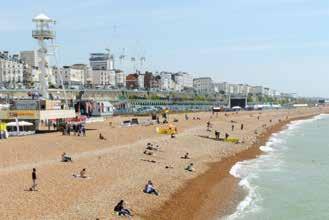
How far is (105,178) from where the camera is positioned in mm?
25250

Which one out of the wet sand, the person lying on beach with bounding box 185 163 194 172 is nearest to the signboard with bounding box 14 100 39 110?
the wet sand

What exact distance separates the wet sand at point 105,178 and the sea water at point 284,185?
1.05 m

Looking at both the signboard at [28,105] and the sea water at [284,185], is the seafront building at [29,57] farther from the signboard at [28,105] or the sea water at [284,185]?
the sea water at [284,185]

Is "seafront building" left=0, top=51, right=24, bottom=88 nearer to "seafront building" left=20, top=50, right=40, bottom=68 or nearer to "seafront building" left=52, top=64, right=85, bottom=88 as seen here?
"seafront building" left=52, top=64, right=85, bottom=88

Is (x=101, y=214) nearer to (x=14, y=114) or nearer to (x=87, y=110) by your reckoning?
(x=14, y=114)

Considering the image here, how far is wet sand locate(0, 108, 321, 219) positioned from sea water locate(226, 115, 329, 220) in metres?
1.05

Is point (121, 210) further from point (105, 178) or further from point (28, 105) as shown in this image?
point (28, 105)

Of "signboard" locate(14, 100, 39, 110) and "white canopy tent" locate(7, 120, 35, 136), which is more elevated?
"signboard" locate(14, 100, 39, 110)

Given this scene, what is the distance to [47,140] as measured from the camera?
35.8m

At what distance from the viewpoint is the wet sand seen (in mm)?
19422

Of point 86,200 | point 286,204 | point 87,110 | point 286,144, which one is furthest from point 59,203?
point 87,110

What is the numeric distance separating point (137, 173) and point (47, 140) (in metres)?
10.2

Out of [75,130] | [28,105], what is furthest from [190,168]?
[28,105]

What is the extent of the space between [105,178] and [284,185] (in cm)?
1084
